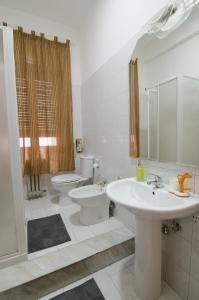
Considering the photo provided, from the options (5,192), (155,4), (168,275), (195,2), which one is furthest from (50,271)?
(155,4)

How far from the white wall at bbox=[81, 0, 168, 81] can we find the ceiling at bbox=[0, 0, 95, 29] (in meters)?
0.13

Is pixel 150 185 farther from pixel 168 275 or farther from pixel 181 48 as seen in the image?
pixel 181 48

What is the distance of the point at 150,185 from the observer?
1.18 m

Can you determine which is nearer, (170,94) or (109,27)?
(170,94)

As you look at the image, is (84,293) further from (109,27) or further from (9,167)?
(109,27)

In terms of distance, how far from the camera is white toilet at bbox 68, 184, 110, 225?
5.80 ft

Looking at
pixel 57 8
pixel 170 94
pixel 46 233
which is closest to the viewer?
pixel 170 94

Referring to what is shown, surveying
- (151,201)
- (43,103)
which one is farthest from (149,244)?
(43,103)

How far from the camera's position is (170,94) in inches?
45.7

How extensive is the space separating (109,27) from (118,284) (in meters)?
2.57

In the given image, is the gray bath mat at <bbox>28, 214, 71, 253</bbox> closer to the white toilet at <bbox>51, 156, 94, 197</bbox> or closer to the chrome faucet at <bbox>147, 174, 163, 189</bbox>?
the white toilet at <bbox>51, 156, 94, 197</bbox>

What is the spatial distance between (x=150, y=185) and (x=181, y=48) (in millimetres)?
981

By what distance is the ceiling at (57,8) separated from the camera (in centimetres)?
216

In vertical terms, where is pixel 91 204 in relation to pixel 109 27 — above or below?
below
